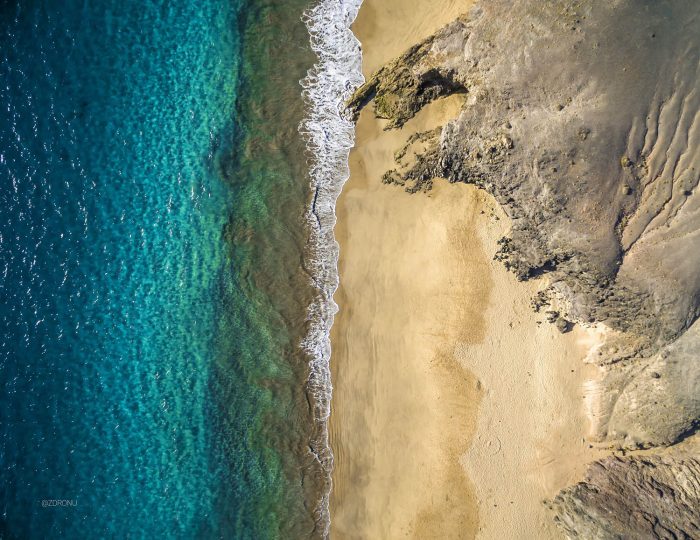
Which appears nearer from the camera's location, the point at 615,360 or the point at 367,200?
the point at 615,360

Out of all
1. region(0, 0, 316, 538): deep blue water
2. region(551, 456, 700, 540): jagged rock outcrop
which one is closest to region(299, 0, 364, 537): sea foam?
region(0, 0, 316, 538): deep blue water

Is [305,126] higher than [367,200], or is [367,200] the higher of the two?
[305,126]

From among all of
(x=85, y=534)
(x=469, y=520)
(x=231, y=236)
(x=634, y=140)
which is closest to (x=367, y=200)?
(x=231, y=236)

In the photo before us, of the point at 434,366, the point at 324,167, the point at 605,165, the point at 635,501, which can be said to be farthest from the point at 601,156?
the point at 635,501

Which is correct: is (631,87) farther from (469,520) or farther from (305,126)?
(469,520)

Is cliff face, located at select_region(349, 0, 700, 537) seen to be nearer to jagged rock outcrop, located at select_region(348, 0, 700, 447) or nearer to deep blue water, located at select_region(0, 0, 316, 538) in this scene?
jagged rock outcrop, located at select_region(348, 0, 700, 447)
